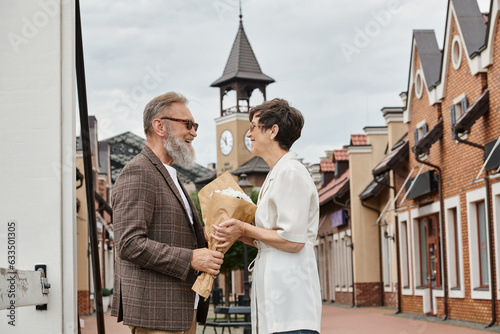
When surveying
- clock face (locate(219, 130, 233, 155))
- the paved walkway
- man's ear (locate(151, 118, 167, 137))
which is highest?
clock face (locate(219, 130, 233, 155))

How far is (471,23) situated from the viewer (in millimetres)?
19641

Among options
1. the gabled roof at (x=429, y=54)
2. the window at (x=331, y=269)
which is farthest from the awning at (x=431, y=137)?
the window at (x=331, y=269)

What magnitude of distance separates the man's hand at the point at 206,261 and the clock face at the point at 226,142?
65.4 meters

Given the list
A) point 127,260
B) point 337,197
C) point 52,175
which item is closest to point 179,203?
point 127,260

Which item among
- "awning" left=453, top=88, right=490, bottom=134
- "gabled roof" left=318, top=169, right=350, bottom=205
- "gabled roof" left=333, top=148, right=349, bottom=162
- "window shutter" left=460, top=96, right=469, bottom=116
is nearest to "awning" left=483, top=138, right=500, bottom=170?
"awning" left=453, top=88, right=490, bottom=134

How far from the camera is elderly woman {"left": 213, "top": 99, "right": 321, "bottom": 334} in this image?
3.27m

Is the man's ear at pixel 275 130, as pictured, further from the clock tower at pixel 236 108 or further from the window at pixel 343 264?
the clock tower at pixel 236 108

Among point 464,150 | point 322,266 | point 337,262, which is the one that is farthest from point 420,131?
point 322,266

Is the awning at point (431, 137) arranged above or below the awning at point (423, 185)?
above

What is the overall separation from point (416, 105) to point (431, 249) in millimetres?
4422

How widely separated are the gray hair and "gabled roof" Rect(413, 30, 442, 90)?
1961 cm

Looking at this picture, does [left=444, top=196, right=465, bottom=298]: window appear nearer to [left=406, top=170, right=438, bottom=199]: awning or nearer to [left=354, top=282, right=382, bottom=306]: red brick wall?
[left=406, top=170, right=438, bottom=199]: awning

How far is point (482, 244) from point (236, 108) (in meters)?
51.4

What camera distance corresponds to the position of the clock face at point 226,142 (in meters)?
69.0
